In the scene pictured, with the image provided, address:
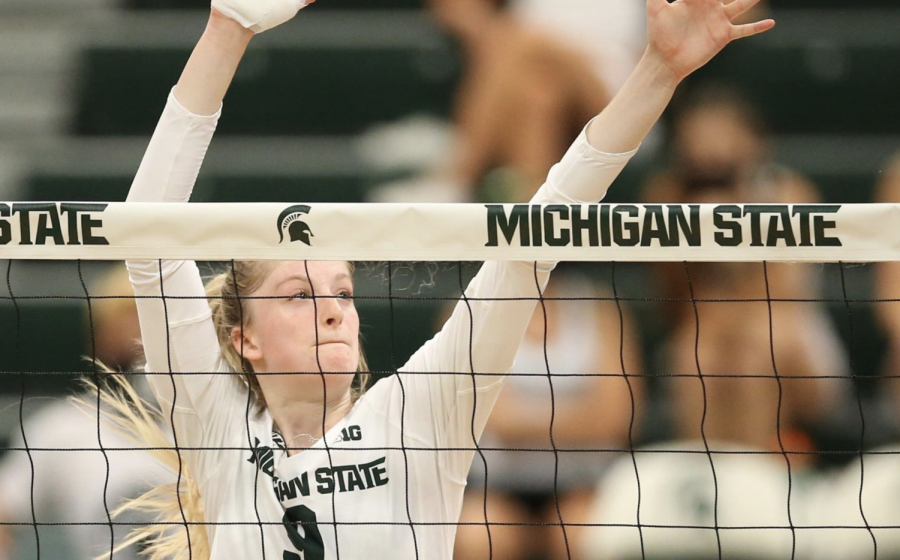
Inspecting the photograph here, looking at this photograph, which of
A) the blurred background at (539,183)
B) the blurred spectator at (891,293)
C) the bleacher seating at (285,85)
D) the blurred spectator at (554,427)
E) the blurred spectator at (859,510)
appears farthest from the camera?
the bleacher seating at (285,85)

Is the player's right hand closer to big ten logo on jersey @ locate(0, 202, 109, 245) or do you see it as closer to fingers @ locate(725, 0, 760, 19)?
big ten logo on jersey @ locate(0, 202, 109, 245)

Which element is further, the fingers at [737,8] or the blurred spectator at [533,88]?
the blurred spectator at [533,88]

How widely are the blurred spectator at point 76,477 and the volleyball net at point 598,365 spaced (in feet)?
0.05

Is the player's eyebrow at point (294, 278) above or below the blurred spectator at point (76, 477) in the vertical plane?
above

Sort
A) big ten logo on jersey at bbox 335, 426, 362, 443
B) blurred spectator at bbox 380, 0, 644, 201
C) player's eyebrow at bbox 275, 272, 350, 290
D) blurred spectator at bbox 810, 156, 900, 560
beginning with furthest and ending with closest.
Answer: blurred spectator at bbox 380, 0, 644, 201, blurred spectator at bbox 810, 156, 900, 560, player's eyebrow at bbox 275, 272, 350, 290, big ten logo on jersey at bbox 335, 426, 362, 443

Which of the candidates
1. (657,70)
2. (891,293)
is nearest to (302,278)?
(657,70)

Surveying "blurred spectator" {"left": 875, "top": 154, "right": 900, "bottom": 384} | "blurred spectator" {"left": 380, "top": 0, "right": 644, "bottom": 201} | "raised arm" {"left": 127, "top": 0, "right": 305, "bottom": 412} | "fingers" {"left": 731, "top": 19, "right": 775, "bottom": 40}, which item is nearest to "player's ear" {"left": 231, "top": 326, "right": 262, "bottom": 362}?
"raised arm" {"left": 127, "top": 0, "right": 305, "bottom": 412}

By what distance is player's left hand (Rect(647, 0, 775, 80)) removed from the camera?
2.51 metres

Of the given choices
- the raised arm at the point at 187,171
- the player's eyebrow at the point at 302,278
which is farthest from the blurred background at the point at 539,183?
the raised arm at the point at 187,171

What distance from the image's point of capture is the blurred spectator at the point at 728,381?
4.46m

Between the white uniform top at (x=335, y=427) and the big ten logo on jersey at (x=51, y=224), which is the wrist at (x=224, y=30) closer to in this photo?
the white uniform top at (x=335, y=427)

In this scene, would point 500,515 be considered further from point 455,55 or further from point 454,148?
point 455,55

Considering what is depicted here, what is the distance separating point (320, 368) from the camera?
9.14 feet

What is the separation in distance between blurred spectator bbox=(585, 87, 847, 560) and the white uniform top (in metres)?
1.78
